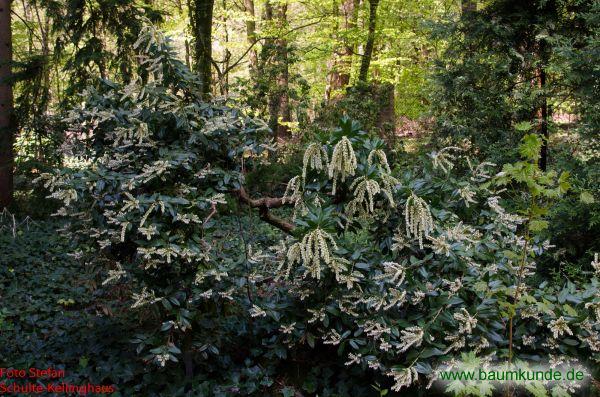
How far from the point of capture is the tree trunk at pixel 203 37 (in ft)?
25.9

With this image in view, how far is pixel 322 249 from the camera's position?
278 centimetres

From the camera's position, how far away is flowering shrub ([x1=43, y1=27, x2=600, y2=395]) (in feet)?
9.61

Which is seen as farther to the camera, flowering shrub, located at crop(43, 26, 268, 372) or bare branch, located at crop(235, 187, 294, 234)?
bare branch, located at crop(235, 187, 294, 234)

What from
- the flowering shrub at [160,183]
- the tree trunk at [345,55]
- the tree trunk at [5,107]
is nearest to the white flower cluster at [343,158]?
the flowering shrub at [160,183]

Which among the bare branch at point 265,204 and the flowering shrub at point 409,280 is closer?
the flowering shrub at point 409,280

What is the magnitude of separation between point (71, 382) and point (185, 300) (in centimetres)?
107

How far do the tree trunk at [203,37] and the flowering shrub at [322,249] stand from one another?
14.9 ft

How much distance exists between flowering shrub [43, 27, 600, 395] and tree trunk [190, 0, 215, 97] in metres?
4.55

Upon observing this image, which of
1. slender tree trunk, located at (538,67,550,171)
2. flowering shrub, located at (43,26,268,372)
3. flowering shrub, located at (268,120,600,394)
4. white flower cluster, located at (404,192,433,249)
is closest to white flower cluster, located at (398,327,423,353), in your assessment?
flowering shrub, located at (268,120,600,394)

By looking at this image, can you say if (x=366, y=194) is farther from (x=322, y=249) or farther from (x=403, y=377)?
(x=403, y=377)

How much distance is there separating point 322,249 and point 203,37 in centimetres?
623

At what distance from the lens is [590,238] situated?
446 centimetres

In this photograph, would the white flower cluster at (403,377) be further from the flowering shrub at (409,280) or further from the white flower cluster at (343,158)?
the white flower cluster at (343,158)

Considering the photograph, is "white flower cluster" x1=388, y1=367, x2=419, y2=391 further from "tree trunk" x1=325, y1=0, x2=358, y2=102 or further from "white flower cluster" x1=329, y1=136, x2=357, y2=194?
"tree trunk" x1=325, y1=0, x2=358, y2=102
